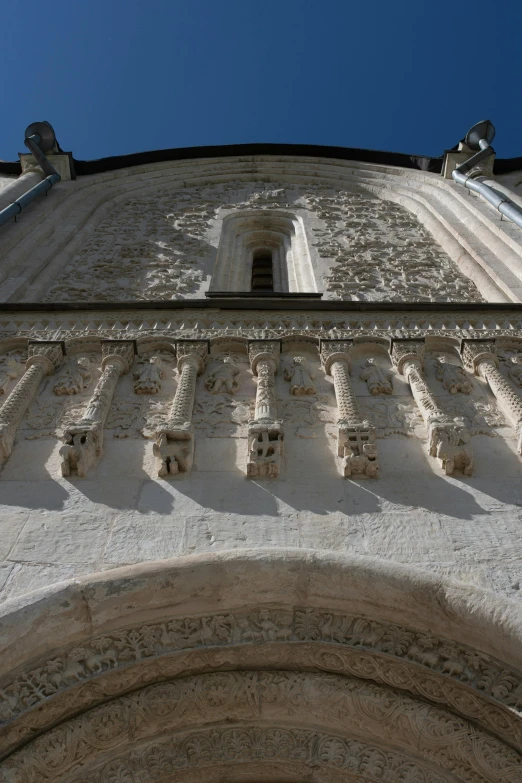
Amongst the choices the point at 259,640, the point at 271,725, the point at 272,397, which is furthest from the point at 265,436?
the point at 271,725

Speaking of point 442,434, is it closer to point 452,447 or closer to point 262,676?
point 452,447

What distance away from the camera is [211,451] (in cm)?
470

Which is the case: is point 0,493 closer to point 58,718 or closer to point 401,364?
point 58,718

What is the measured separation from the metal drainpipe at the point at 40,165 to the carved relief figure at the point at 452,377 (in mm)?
6431

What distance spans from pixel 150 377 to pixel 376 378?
6.08ft

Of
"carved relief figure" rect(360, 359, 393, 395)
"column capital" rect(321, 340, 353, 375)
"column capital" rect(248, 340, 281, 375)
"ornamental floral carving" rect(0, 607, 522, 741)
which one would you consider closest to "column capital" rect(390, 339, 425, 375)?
"carved relief figure" rect(360, 359, 393, 395)

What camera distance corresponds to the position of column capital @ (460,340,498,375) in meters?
5.94

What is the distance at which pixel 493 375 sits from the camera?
5668 mm

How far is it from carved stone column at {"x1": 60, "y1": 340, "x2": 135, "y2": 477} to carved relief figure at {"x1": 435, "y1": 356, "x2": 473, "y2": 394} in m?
2.66

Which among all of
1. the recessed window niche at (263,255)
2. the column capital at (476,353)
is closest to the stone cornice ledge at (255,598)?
the column capital at (476,353)

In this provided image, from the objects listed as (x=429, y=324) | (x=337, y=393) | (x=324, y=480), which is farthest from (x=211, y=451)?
(x=429, y=324)

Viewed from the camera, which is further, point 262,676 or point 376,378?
point 376,378

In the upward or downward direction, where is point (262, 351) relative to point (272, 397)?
upward

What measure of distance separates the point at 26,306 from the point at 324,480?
3872 millimetres
